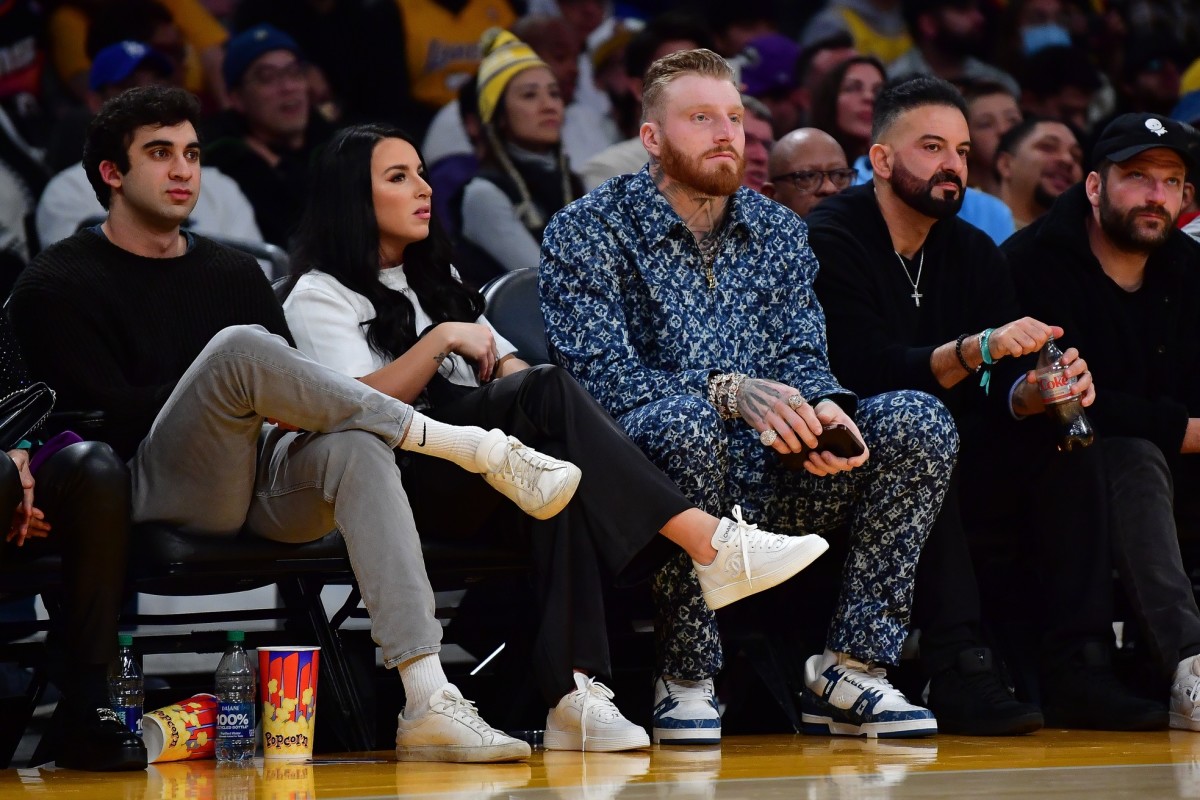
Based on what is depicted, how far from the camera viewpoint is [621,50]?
238 inches

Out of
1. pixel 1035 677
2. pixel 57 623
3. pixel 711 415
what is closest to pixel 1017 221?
pixel 1035 677

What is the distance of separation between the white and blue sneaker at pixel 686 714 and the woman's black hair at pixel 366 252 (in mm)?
884

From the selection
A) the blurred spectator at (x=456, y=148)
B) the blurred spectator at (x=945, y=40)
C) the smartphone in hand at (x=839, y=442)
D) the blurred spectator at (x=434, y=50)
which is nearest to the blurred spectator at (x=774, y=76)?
the blurred spectator at (x=945, y=40)

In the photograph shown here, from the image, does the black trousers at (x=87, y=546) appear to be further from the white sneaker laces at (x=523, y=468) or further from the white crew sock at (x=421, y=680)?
the white sneaker laces at (x=523, y=468)

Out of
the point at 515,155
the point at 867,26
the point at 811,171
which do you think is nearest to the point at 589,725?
the point at 811,171

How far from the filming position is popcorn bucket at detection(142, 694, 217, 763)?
9.16 ft

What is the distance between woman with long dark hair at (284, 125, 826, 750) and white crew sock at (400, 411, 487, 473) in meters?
0.12

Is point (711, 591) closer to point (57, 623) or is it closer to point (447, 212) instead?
point (57, 623)

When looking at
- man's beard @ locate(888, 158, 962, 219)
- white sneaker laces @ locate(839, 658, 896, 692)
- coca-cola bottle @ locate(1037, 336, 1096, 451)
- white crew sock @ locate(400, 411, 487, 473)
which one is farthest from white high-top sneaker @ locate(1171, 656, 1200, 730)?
white crew sock @ locate(400, 411, 487, 473)

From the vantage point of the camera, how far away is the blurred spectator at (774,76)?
236 inches

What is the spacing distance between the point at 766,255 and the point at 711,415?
54 centimetres

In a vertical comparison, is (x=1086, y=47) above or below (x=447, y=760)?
above

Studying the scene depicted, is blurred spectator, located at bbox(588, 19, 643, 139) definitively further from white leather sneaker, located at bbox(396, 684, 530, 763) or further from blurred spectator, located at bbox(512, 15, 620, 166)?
white leather sneaker, located at bbox(396, 684, 530, 763)

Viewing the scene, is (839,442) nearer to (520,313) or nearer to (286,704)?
(520,313)
